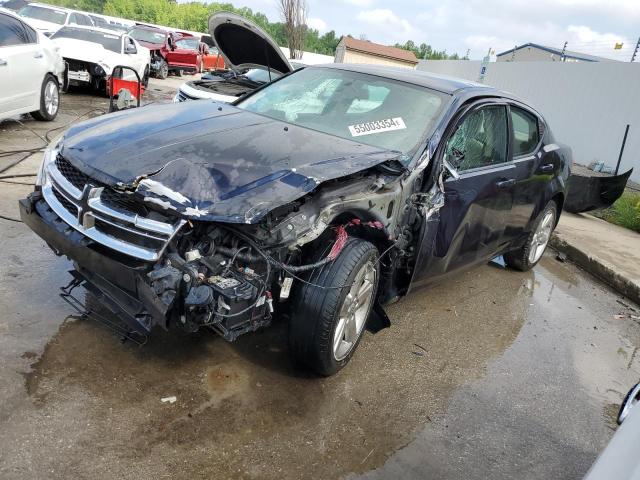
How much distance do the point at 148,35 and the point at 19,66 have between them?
15.2 meters

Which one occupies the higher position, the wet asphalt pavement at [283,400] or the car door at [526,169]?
the car door at [526,169]

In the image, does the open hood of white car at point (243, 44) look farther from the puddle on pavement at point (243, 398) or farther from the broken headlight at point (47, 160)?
the puddle on pavement at point (243, 398)

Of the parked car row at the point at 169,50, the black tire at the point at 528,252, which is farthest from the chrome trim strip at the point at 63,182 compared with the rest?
the parked car row at the point at 169,50

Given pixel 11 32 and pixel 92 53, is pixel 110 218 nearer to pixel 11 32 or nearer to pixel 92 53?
pixel 11 32

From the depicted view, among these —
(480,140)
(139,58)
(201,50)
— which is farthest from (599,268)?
(201,50)

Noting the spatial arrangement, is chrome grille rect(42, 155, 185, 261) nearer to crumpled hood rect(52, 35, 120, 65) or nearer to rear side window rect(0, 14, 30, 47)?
rear side window rect(0, 14, 30, 47)

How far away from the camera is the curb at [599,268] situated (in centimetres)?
581

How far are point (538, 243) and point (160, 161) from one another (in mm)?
4423

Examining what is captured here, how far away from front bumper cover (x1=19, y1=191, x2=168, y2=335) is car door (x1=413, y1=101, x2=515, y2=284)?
181cm

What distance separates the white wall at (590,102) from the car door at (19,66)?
1181 centimetres

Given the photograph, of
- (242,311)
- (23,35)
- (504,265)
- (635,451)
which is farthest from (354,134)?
(23,35)

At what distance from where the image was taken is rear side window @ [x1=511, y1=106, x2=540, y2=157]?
456 centimetres

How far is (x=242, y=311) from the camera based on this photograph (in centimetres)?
255

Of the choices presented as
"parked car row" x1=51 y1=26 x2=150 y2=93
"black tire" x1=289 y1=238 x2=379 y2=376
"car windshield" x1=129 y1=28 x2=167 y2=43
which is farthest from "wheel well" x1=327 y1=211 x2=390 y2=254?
"car windshield" x1=129 y1=28 x2=167 y2=43
